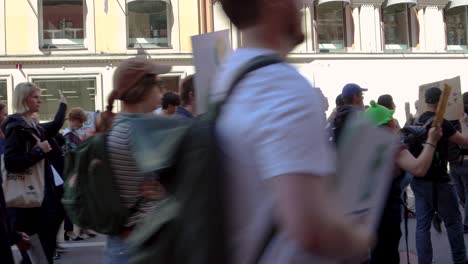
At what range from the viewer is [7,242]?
3.82m

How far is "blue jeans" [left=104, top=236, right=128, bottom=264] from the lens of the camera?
9.73ft

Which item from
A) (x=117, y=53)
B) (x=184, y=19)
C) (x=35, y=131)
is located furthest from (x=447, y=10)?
(x=35, y=131)

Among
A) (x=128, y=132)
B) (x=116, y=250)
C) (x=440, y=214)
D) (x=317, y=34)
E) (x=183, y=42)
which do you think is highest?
(x=317, y=34)

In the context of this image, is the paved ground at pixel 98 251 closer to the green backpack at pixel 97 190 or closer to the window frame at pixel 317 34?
the green backpack at pixel 97 190

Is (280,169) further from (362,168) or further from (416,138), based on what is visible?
(416,138)

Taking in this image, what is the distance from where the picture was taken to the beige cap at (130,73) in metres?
3.19

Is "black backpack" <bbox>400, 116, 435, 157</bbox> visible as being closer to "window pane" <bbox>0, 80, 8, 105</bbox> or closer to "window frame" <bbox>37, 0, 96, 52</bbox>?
"window frame" <bbox>37, 0, 96, 52</bbox>

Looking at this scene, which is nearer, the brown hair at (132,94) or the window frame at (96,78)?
the brown hair at (132,94)

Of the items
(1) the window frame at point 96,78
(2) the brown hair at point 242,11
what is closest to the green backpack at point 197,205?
(2) the brown hair at point 242,11

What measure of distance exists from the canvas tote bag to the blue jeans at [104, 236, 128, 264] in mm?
2550

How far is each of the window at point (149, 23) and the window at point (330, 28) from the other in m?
5.91

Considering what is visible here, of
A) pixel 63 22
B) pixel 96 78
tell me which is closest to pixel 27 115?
pixel 96 78

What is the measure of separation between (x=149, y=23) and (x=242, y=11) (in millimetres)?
22455

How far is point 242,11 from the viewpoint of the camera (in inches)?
55.2
